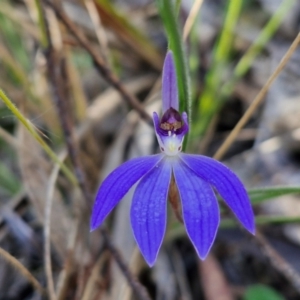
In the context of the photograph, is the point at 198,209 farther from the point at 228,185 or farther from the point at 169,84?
the point at 169,84

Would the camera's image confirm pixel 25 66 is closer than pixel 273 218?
No

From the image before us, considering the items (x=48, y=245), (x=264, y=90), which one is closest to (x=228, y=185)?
(x=264, y=90)

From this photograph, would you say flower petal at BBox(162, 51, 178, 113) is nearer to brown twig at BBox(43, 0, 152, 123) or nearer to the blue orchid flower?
the blue orchid flower

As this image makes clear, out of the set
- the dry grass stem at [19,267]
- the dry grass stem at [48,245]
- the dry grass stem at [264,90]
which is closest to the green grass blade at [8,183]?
the dry grass stem at [48,245]

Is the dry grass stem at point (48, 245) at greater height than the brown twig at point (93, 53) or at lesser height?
lesser

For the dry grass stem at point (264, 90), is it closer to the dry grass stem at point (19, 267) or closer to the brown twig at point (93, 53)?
the brown twig at point (93, 53)

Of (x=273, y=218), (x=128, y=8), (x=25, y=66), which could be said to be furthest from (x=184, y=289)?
(x=128, y=8)

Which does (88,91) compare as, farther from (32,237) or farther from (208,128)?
(32,237)
